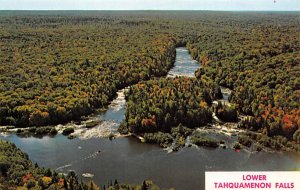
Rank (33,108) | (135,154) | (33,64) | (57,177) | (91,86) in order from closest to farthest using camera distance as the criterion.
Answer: (57,177) < (135,154) < (33,108) < (91,86) < (33,64)

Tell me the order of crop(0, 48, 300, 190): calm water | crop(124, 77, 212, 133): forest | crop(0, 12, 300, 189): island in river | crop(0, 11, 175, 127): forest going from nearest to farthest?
crop(0, 48, 300, 190): calm water, crop(0, 12, 300, 189): island in river, crop(124, 77, 212, 133): forest, crop(0, 11, 175, 127): forest

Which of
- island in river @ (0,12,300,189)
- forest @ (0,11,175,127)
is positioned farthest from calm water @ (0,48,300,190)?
forest @ (0,11,175,127)

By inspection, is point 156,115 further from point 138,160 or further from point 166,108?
point 138,160

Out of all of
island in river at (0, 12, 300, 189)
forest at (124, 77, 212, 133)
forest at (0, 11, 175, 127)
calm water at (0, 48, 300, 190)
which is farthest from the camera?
forest at (0, 11, 175, 127)

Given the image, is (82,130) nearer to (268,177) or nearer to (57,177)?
(57,177)

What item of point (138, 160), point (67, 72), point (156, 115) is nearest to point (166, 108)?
point (156, 115)

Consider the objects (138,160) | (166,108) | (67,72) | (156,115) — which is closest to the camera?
(138,160)

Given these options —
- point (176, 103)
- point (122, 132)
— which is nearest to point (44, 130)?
point (122, 132)

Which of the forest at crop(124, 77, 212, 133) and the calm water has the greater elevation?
the forest at crop(124, 77, 212, 133)

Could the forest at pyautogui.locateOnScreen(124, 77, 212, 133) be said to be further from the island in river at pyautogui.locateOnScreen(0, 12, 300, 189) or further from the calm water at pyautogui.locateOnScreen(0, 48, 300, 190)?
the calm water at pyautogui.locateOnScreen(0, 48, 300, 190)
